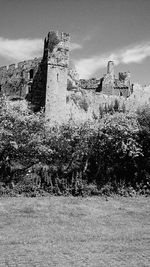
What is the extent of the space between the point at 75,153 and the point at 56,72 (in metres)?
12.7

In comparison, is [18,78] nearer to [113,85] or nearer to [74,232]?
[113,85]

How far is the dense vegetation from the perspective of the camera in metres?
21.6

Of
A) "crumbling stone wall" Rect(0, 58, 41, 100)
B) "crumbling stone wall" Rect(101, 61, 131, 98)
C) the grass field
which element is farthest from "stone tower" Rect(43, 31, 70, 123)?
"crumbling stone wall" Rect(101, 61, 131, 98)

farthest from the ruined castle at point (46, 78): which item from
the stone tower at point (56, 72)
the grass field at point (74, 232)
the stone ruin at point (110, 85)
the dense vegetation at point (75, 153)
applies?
the stone ruin at point (110, 85)

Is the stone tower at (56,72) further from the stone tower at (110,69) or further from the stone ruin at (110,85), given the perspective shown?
the stone tower at (110,69)

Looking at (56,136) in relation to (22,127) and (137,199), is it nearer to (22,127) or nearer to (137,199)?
(22,127)

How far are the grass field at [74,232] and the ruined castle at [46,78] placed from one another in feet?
46.3

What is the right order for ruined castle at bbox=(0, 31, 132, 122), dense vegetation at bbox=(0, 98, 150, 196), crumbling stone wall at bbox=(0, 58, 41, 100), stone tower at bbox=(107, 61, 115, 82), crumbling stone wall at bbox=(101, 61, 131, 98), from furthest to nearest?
stone tower at bbox=(107, 61, 115, 82), crumbling stone wall at bbox=(101, 61, 131, 98), crumbling stone wall at bbox=(0, 58, 41, 100), ruined castle at bbox=(0, 31, 132, 122), dense vegetation at bbox=(0, 98, 150, 196)

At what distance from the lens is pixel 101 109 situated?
1512 inches

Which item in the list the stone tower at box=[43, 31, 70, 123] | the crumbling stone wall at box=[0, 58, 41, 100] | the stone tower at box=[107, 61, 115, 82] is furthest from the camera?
the stone tower at box=[107, 61, 115, 82]

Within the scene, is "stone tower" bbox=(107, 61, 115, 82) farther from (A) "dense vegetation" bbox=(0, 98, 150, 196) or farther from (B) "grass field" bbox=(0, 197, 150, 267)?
(B) "grass field" bbox=(0, 197, 150, 267)

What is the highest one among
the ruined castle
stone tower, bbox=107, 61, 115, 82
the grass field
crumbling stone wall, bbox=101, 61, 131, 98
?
stone tower, bbox=107, 61, 115, 82

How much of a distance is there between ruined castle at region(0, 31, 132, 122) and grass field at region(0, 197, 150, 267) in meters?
14.1

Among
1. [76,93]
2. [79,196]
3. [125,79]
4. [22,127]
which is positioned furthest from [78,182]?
[125,79]
